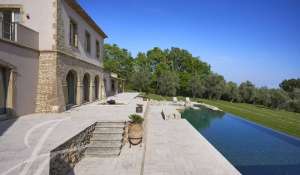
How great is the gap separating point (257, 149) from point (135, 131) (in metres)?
6.31

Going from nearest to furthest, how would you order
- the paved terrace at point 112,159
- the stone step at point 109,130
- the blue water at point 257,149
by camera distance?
the paved terrace at point 112,159 → the blue water at point 257,149 → the stone step at point 109,130

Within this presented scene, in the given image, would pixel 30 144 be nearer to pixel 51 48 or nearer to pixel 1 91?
pixel 1 91

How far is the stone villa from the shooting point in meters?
12.8

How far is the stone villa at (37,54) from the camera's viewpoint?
41.8 ft

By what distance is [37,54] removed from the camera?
49.2ft

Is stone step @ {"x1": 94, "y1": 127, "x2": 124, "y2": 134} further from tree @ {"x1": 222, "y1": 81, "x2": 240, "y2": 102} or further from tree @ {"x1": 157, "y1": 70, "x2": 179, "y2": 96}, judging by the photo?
tree @ {"x1": 222, "y1": 81, "x2": 240, "y2": 102}

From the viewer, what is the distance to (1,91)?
12.5m

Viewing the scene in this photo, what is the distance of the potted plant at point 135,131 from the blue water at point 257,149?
3882mm

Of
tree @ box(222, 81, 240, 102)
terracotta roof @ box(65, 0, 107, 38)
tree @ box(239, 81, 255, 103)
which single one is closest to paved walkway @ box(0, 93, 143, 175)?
terracotta roof @ box(65, 0, 107, 38)

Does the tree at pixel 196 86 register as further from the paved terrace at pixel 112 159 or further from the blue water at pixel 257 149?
the paved terrace at pixel 112 159

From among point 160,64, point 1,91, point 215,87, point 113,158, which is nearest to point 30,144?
point 113,158

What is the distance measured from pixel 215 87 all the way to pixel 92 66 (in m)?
36.1

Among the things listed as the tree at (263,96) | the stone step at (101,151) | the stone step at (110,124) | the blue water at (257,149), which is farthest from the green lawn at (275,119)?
the tree at (263,96)

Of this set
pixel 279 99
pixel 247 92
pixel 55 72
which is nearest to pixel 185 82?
pixel 247 92
